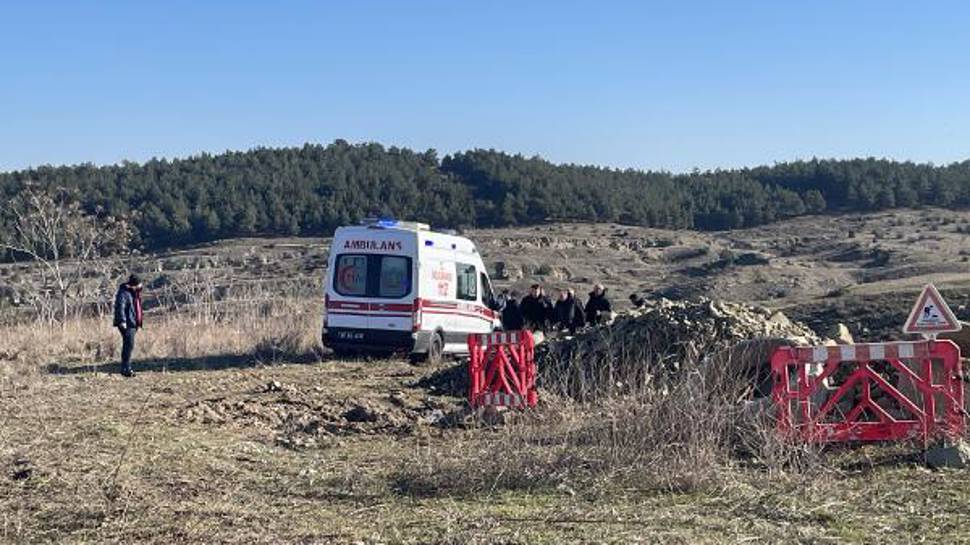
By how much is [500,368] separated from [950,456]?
5.45 m

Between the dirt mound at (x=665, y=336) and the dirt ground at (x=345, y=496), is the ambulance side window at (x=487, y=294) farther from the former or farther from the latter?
the dirt ground at (x=345, y=496)

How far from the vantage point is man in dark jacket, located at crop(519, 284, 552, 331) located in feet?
81.8

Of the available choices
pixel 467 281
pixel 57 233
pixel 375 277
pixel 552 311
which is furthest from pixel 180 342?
pixel 57 233

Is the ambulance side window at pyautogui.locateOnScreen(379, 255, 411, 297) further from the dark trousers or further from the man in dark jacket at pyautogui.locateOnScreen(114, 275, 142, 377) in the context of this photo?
the dark trousers

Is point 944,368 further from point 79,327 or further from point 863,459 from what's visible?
point 79,327

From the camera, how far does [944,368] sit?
1196cm

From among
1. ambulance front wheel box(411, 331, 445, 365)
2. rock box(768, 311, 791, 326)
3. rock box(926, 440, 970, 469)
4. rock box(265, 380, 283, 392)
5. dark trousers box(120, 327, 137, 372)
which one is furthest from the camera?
ambulance front wheel box(411, 331, 445, 365)

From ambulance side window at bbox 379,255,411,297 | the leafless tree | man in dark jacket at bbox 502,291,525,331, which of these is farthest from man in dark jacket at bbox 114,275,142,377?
the leafless tree

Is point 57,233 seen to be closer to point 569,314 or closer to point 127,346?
point 127,346

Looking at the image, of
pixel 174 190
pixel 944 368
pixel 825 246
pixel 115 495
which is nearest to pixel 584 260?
pixel 825 246

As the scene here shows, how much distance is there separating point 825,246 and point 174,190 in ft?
111

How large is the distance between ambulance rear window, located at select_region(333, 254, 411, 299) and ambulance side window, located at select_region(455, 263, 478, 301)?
1939 mm

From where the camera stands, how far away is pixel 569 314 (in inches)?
961

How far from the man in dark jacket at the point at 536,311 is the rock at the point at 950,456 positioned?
1438 centimetres
